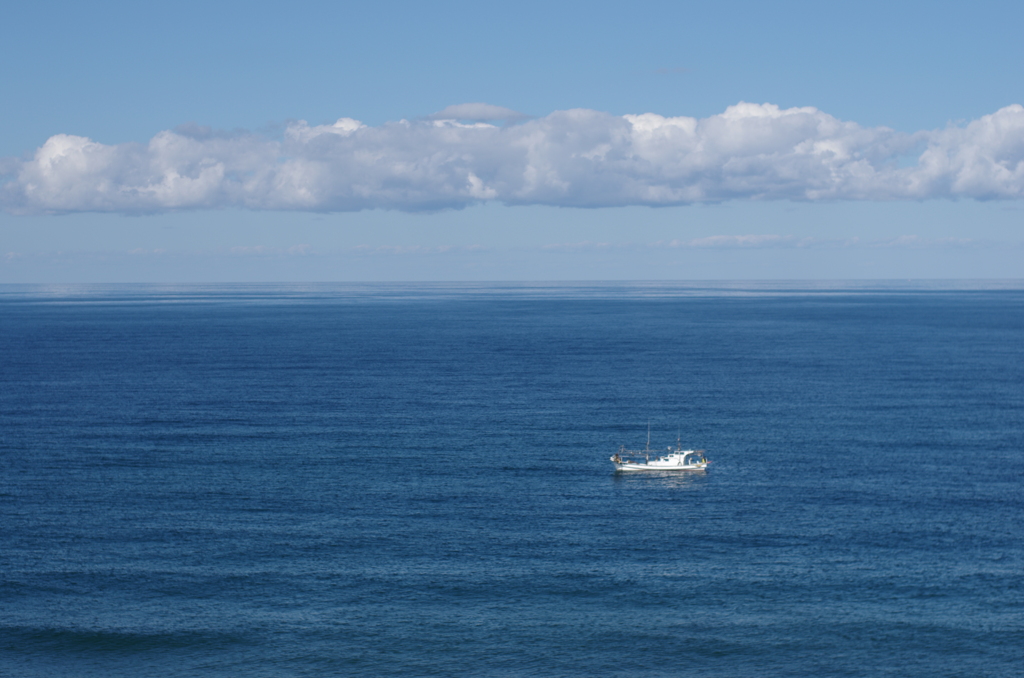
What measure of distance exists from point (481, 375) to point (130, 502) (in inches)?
3488

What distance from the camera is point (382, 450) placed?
115 m

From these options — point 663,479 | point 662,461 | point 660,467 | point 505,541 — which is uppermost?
point 662,461

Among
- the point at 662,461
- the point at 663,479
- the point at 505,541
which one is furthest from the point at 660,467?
the point at 505,541

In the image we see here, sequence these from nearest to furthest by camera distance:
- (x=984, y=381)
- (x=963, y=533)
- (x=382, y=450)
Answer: (x=963, y=533) < (x=382, y=450) < (x=984, y=381)

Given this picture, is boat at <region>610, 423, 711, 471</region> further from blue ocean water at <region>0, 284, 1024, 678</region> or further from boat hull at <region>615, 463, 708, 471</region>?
blue ocean water at <region>0, 284, 1024, 678</region>

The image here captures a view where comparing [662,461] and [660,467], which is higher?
[662,461]

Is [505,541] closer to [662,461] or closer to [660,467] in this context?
Answer: [660,467]

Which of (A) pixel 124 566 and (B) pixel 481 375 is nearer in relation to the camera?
(A) pixel 124 566

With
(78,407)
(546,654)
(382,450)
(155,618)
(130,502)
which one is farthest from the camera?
(78,407)

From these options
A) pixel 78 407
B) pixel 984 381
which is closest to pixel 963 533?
pixel 984 381

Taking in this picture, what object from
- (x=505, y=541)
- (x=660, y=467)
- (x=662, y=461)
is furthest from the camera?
(x=662, y=461)

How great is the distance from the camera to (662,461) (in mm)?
106812

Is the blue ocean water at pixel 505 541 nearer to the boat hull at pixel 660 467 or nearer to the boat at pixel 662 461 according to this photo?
the boat hull at pixel 660 467

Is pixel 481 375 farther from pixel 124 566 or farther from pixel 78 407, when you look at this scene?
pixel 124 566
